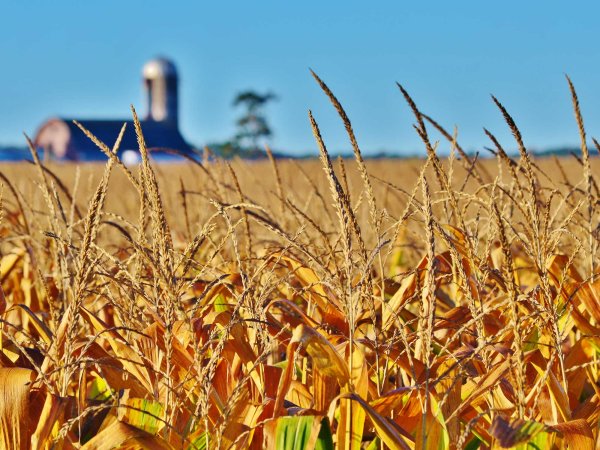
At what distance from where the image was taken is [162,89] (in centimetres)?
6341

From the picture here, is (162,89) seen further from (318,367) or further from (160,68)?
(318,367)

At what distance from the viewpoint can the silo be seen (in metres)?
62.9

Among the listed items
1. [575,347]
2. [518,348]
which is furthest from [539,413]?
[518,348]

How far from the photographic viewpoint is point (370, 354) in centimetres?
197

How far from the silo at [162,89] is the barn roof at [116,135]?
3.65 ft

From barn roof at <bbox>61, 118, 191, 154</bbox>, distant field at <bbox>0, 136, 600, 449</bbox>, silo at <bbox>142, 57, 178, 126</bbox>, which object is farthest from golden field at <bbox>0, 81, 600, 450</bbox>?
silo at <bbox>142, 57, 178, 126</bbox>

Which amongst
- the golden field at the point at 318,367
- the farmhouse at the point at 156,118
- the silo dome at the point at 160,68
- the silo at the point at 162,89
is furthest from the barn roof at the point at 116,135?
the golden field at the point at 318,367

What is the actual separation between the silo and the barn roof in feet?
3.65

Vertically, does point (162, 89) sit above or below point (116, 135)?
above

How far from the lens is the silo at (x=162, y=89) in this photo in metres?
62.9

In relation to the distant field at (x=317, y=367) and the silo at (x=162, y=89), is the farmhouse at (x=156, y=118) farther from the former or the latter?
the distant field at (x=317, y=367)

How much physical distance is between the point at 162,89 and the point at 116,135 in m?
12.5

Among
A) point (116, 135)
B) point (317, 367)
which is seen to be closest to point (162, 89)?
point (116, 135)

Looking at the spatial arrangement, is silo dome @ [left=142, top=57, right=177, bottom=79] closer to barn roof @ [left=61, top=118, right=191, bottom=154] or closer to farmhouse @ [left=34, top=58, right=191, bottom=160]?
Result: farmhouse @ [left=34, top=58, right=191, bottom=160]
